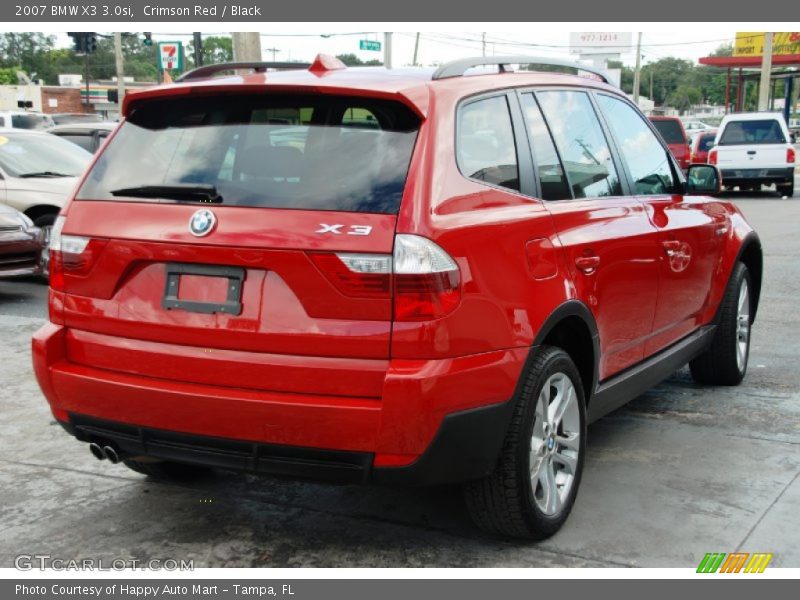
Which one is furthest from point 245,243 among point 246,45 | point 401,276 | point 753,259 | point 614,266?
point 246,45

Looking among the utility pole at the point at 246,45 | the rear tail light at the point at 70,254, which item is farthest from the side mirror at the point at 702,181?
the utility pole at the point at 246,45

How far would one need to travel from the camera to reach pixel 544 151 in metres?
4.10

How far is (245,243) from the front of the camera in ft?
10.9

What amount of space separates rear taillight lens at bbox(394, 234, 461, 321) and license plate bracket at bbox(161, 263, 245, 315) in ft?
1.80

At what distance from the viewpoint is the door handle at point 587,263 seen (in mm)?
3984

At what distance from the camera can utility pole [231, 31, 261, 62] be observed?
1264 centimetres

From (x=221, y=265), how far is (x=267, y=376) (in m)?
0.41

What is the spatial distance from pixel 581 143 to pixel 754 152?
19423 mm

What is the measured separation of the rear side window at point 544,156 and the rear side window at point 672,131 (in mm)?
20606

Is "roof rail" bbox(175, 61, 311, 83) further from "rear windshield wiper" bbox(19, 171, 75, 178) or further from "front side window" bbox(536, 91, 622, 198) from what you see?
"rear windshield wiper" bbox(19, 171, 75, 178)

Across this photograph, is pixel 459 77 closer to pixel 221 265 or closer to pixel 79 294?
pixel 221 265

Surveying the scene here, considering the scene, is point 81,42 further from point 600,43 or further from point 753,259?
point 600,43

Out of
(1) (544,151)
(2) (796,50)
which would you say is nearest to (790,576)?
(1) (544,151)

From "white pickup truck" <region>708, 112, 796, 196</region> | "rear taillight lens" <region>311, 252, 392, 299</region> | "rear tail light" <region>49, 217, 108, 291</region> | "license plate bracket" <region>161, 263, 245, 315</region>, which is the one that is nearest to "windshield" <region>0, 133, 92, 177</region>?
"rear tail light" <region>49, 217, 108, 291</region>
